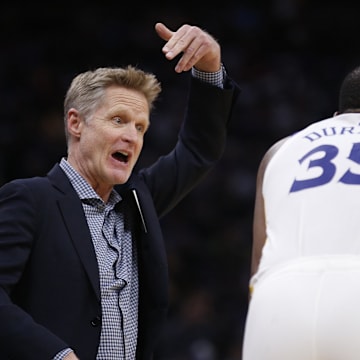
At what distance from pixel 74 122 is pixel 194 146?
61 centimetres

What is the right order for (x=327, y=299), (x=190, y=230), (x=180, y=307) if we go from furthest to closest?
(x=190, y=230) → (x=180, y=307) → (x=327, y=299)

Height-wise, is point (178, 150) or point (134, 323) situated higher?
point (178, 150)

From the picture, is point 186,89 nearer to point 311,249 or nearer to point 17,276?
point 17,276

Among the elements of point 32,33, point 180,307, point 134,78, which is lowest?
point 180,307

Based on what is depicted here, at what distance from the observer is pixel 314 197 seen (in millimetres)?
3000

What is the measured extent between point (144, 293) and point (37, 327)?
637mm

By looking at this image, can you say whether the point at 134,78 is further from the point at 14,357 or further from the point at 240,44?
the point at 240,44

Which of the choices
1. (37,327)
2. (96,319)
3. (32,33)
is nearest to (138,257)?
(96,319)

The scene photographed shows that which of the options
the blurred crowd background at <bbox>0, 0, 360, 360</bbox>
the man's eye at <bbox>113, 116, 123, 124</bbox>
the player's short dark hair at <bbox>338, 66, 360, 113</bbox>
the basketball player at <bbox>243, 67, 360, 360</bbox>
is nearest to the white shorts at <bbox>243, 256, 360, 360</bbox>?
the basketball player at <bbox>243, 67, 360, 360</bbox>

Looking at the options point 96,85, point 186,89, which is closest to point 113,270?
point 96,85

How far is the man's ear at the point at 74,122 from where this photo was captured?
3.97m

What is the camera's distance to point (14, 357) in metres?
3.40

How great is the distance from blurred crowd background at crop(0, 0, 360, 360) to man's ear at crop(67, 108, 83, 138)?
434 centimetres

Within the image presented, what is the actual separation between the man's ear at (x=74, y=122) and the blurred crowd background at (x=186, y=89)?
14.2ft
